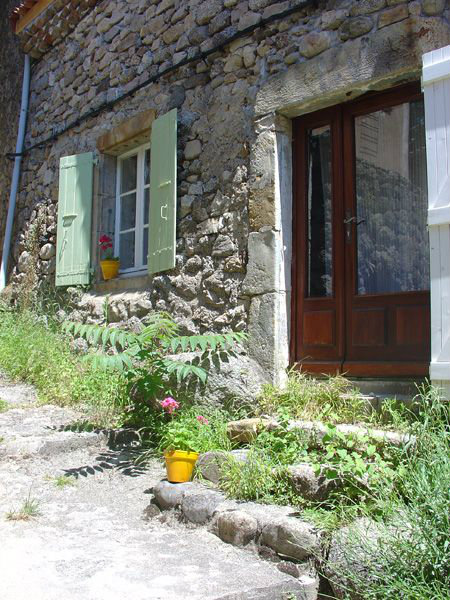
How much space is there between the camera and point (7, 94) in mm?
8312

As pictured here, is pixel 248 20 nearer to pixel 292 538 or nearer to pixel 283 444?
pixel 283 444

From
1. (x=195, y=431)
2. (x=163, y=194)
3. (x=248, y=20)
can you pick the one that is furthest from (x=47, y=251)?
(x=195, y=431)

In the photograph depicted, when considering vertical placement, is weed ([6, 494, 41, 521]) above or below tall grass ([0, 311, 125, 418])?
below

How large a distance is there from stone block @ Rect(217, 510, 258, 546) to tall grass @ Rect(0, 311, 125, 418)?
1.92 m

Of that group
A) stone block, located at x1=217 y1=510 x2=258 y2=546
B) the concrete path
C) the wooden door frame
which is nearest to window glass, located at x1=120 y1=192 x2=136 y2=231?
the wooden door frame

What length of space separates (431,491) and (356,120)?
9.60 ft

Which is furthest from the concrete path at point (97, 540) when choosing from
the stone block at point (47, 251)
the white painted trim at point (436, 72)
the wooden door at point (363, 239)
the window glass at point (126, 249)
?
the stone block at point (47, 251)

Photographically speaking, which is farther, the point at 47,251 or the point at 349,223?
the point at 47,251

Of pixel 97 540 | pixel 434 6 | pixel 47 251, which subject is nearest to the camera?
pixel 97 540

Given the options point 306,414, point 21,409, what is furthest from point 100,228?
point 306,414

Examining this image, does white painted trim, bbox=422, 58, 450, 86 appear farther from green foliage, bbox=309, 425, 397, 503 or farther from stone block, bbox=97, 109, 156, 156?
stone block, bbox=97, 109, 156, 156

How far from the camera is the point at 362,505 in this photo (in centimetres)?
270

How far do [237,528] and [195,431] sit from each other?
1.12 m

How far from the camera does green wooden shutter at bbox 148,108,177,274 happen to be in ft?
17.3
